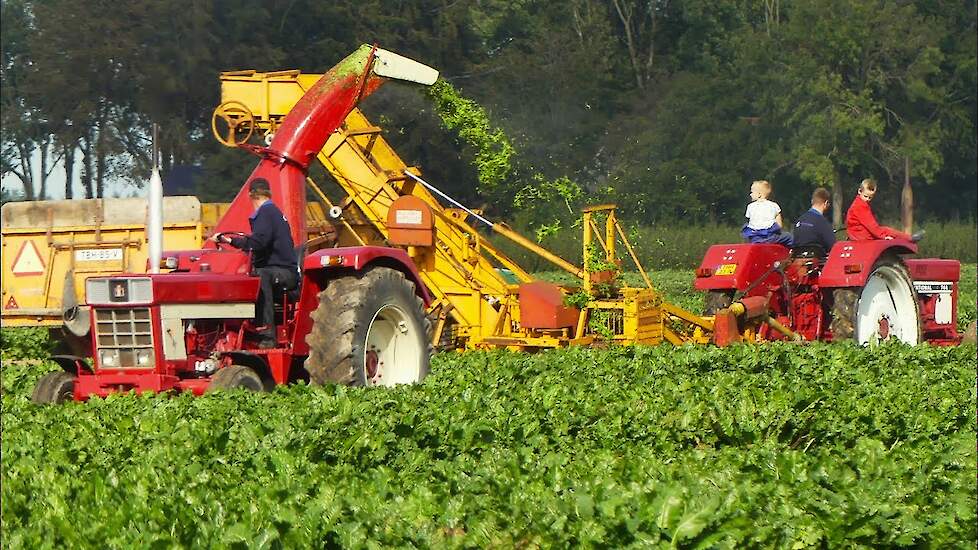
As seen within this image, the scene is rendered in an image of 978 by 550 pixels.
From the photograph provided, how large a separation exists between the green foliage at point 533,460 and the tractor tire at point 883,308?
3.09m

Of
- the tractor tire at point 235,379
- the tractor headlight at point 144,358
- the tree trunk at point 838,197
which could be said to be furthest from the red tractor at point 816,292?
the tree trunk at point 838,197

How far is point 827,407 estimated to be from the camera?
870 centimetres

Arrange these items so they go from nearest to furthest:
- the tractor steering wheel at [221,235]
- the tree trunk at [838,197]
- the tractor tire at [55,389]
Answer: the tractor tire at [55,389] < the tractor steering wheel at [221,235] < the tree trunk at [838,197]

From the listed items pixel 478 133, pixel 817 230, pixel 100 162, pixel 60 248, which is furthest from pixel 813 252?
pixel 100 162

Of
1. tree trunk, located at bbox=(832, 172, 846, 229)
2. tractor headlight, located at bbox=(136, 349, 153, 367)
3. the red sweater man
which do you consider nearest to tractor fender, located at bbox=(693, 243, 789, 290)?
the red sweater man

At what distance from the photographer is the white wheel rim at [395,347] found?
11.5m

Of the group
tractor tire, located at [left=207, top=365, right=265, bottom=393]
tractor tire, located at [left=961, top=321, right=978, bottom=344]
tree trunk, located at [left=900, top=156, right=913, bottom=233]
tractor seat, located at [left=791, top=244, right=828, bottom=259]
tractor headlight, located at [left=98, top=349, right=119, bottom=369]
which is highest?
tree trunk, located at [left=900, top=156, right=913, bottom=233]

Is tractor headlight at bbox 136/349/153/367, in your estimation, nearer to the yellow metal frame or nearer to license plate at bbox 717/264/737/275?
the yellow metal frame

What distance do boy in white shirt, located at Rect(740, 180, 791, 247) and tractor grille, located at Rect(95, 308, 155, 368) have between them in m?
6.77

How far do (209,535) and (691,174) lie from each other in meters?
29.3

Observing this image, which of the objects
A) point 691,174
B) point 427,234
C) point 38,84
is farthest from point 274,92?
point 691,174

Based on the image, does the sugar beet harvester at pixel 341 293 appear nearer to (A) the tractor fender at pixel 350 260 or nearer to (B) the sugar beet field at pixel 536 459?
(A) the tractor fender at pixel 350 260

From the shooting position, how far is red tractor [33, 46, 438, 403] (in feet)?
33.3

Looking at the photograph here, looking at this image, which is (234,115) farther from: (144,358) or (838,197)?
(838,197)
